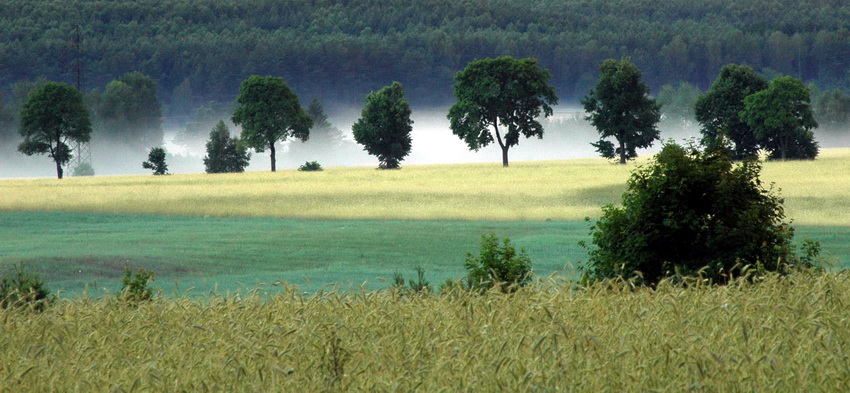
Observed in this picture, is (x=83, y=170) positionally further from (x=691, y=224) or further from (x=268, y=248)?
(x=691, y=224)

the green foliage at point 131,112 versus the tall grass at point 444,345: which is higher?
the green foliage at point 131,112

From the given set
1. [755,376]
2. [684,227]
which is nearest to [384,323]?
[755,376]

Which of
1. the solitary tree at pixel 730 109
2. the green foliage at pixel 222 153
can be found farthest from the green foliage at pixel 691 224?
the green foliage at pixel 222 153

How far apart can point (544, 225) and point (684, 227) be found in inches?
859

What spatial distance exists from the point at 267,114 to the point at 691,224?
8627 cm

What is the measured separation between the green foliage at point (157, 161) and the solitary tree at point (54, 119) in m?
7.01

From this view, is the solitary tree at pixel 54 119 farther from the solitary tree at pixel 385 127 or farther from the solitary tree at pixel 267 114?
the solitary tree at pixel 385 127

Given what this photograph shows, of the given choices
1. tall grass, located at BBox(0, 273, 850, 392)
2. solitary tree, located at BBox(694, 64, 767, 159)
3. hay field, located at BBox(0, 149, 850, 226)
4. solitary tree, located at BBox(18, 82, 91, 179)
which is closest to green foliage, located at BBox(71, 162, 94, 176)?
solitary tree, located at BBox(18, 82, 91, 179)

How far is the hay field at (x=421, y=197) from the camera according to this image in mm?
43219

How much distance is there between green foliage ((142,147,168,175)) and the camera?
94.1 m

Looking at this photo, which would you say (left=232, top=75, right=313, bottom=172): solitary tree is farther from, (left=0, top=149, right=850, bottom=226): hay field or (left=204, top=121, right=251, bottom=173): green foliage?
(left=0, top=149, right=850, bottom=226): hay field

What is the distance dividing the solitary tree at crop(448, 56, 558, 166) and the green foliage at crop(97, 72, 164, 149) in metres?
82.8

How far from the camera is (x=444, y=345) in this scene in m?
7.60

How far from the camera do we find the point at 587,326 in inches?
329
